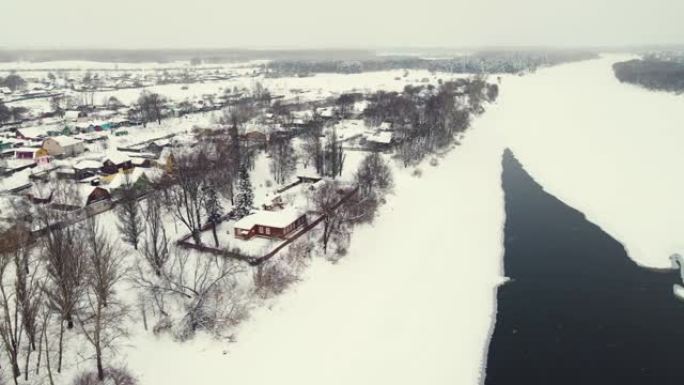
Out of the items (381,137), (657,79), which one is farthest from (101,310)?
(657,79)

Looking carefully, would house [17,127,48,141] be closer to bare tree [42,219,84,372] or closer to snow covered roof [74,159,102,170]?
snow covered roof [74,159,102,170]

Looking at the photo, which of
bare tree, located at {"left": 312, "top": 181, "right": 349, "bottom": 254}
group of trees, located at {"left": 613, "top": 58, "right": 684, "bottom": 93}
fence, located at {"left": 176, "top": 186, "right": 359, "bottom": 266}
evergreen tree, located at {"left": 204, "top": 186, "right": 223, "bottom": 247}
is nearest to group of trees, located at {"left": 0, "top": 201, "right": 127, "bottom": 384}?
fence, located at {"left": 176, "top": 186, "right": 359, "bottom": 266}

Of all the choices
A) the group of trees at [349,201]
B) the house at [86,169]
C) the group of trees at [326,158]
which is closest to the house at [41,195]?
the house at [86,169]

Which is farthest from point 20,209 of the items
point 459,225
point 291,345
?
point 459,225

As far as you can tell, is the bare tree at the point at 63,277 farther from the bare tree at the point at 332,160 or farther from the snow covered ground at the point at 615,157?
the snow covered ground at the point at 615,157

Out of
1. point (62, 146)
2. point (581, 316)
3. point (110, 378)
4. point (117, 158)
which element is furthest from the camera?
point (62, 146)

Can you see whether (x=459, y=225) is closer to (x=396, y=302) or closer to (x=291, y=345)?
(x=396, y=302)

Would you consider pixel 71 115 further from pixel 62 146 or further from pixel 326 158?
pixel 326 158
